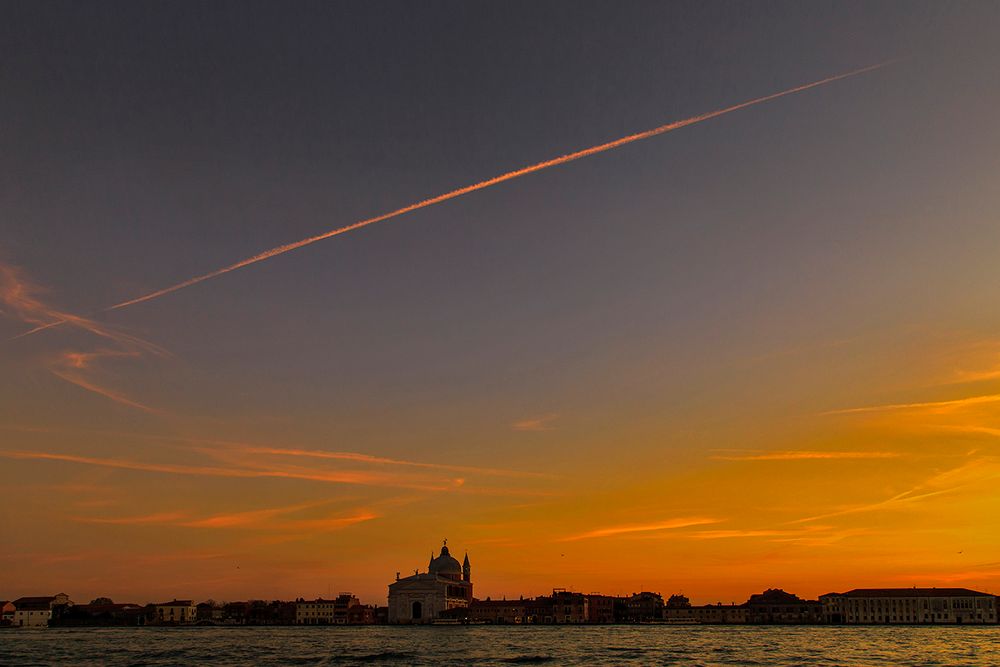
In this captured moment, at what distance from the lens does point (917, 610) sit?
541 feet

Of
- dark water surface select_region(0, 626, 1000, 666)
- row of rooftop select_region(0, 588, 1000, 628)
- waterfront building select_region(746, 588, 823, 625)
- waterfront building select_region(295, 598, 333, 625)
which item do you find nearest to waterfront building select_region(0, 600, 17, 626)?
row of rooftop select_region(0, 588, 1000, 628)

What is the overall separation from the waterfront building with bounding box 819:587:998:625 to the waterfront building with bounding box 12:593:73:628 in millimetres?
136378

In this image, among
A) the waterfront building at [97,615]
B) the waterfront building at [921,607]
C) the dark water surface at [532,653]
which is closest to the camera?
the dark water surface at [532,653]

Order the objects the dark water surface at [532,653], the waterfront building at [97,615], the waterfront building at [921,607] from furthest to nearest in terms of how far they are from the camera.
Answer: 1. the waterfront building at [97,615]
2. the waterfront building at [921,607]
3. the dark water surface at [532,653]

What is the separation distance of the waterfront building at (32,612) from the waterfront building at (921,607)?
136 metres

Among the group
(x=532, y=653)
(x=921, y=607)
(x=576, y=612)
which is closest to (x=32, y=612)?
(x=576, y=612)

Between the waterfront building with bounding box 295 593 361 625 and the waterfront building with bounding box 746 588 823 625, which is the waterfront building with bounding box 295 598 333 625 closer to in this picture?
the waterfront building with bounding box 295 593 361 625

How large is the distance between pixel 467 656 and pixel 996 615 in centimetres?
12573

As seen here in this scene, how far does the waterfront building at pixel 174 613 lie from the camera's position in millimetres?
187000

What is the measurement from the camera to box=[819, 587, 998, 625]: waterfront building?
164250 millimetres

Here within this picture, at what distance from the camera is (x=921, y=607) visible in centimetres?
16488

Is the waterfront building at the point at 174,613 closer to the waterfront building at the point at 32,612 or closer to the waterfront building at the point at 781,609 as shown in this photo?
the waterfront building at the point at 32,612

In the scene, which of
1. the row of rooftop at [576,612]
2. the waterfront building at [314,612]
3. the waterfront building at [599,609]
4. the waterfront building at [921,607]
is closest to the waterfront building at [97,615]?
the row of rooftop at [576,612]

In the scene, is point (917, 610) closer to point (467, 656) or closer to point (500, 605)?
point (500, 605)
